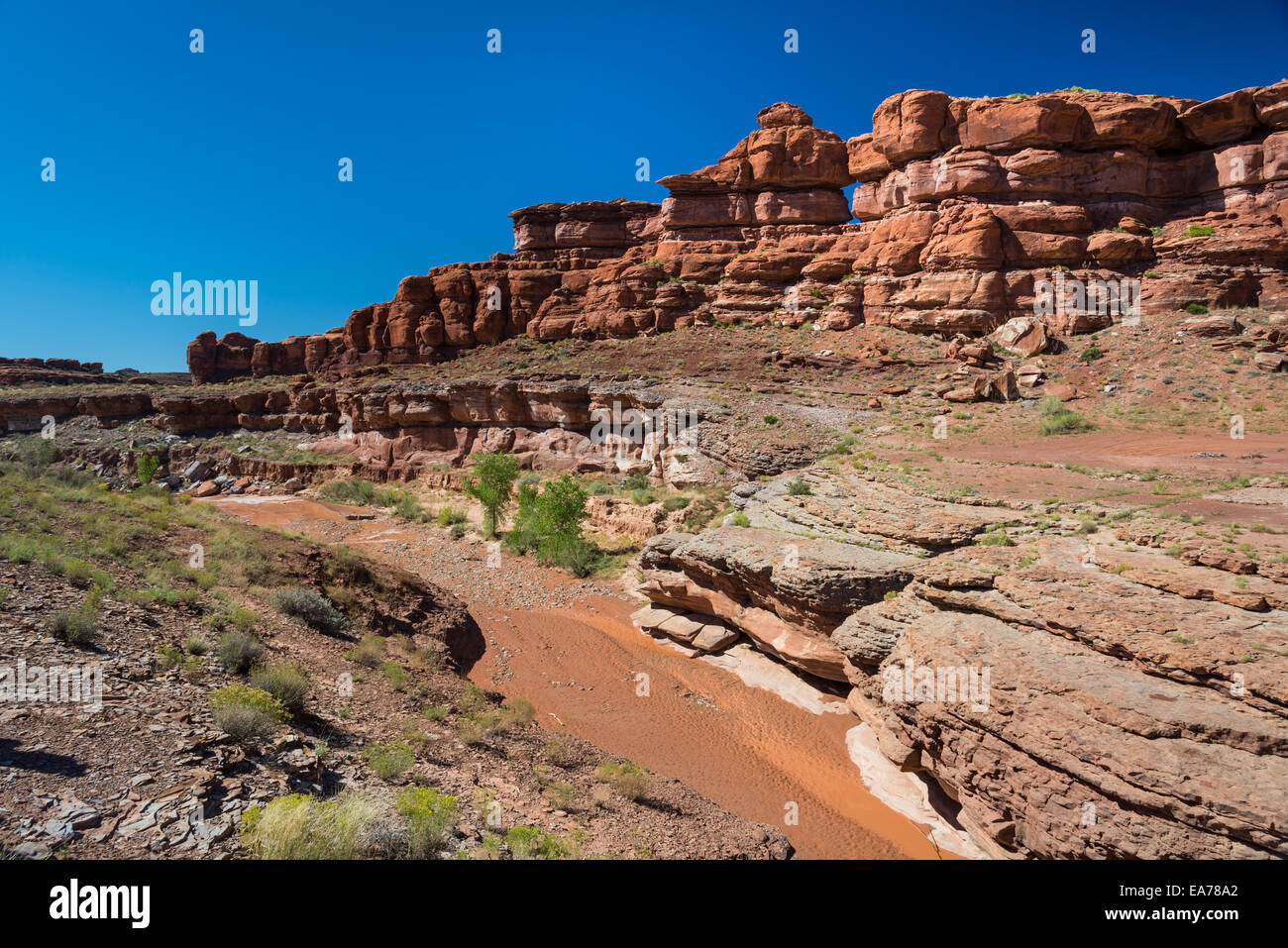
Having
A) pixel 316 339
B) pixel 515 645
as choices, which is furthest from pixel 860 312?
pixel 316 339

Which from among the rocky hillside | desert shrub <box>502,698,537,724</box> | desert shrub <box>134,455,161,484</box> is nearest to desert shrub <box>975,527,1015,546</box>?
the rocky hillside

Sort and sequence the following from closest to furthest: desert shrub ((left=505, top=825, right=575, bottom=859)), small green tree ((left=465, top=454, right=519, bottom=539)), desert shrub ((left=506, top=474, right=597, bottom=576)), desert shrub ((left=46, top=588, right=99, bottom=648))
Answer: desert shrub ((left=505, top=825, right=575, bottom=859))
desert shrub ((left=46, top=588, right=99, bottom=648))
desert shrub ((left=506, top=474, right=597, bottom=576))
small green tree ((left=465, top=454, right=519, bottom=539))

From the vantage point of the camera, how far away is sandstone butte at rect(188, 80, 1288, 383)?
30.2 m

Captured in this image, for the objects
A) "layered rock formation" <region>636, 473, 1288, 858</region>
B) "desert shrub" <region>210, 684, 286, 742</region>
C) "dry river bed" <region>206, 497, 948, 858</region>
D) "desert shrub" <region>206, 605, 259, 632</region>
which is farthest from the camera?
"desert shrub" <region>206, 605, 259, 632</region>

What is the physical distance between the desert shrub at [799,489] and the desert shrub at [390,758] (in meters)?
13.9

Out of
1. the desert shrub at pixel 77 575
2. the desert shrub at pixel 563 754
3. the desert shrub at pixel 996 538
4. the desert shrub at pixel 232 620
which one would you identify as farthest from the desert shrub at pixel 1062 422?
the desert shrub at pixel 77 575

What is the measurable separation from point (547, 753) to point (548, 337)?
1617 inches

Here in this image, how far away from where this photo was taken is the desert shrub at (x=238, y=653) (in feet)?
26.3

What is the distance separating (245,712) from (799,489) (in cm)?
1582

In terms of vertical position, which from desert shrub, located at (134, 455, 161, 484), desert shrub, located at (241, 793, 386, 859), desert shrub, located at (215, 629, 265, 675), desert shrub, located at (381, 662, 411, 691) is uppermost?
desert shrub, located at (134, 455, 161, 484)

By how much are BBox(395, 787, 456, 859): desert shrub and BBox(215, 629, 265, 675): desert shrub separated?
3.81 metres

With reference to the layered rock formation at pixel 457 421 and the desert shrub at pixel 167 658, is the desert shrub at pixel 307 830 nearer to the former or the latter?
the desert shrub at pixel 167 658

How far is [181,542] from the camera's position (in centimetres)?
1284

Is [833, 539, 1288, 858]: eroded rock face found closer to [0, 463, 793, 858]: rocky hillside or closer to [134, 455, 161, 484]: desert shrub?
[0, 463, 793, 858]: rocky hillside
